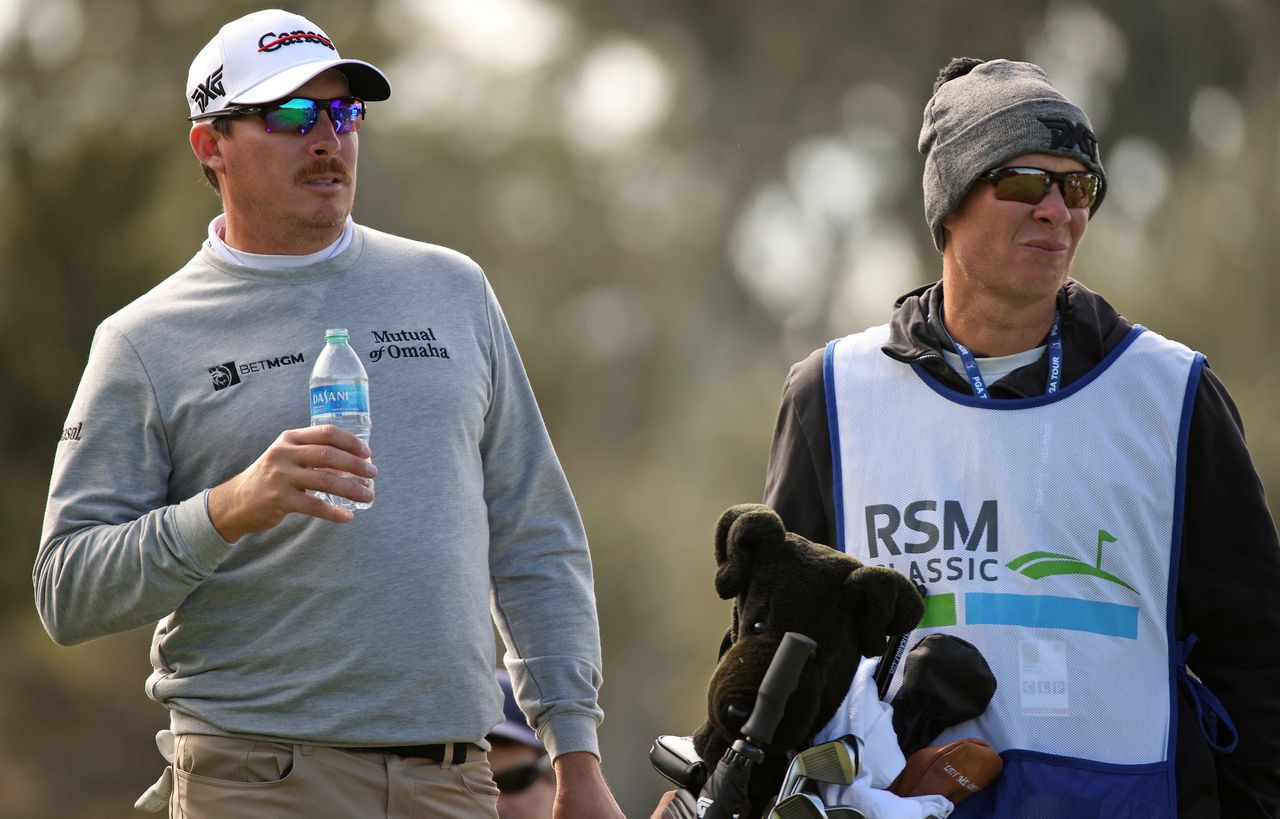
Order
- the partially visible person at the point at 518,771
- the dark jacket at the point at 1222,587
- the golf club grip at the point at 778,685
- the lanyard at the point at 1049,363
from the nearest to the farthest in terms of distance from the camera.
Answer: the golf club grip at the point at 778,685
the dark jacket at the point at 1222,587
the lanyard at the point at 1049,363
the partially visible person at the point at 518,771

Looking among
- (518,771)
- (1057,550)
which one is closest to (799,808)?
(1057,550)

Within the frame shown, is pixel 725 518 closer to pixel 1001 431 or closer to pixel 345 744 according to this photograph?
pixel 1001 431

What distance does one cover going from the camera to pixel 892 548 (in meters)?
3.54

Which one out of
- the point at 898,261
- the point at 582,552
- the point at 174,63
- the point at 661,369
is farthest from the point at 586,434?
the point at 582,552

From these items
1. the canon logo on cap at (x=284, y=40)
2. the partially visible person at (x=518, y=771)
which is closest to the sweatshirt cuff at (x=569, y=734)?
the canon logo on cap at (x=284, y=40)

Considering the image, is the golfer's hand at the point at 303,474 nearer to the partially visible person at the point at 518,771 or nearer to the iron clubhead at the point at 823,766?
the iron clubhead at the point at 823,766

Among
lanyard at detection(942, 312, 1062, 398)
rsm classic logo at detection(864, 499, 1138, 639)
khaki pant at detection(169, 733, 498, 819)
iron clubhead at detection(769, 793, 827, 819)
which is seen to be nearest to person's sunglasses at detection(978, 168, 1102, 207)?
lanyard at detection(942, 312, 1062, 398)

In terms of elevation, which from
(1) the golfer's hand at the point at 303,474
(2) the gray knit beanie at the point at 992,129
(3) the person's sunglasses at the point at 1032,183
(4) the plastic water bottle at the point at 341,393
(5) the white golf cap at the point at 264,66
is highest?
(5) the white golf cap at the point at 264,66

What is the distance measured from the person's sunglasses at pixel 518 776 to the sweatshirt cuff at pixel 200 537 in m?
2.30

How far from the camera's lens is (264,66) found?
3787mm

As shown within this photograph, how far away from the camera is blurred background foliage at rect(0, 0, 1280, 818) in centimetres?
1467

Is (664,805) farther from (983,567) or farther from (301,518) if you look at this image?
(301,518)

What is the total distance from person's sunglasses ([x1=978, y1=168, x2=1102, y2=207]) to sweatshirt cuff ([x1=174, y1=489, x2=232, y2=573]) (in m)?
1.72

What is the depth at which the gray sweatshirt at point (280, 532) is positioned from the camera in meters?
3.46
